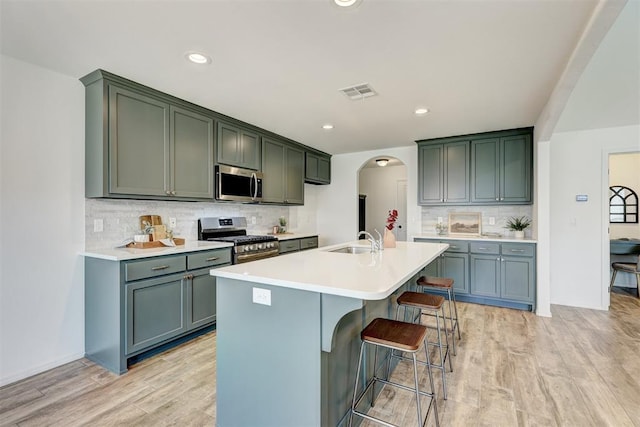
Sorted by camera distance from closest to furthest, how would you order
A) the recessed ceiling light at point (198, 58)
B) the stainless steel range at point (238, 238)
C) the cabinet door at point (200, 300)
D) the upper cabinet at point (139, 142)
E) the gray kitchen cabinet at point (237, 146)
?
the recessed ceiling light at point (198, 58) < the upper cabinet at point (139, 142) < the cabinet door at point (200, 300) < the stainless steel range at point (238, 238) < the gray kitchen cabinet at point (237, 146)

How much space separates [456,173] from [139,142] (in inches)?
157

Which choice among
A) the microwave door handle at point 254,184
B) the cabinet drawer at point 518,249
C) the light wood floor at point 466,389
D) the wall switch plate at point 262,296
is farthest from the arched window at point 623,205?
the wall switch plate at point 262,296

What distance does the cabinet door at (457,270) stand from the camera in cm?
414

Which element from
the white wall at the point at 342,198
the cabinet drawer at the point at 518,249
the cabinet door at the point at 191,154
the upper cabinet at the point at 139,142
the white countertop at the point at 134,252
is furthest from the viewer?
the white wall at the point at 342,198

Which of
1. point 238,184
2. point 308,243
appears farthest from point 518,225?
point 238,184

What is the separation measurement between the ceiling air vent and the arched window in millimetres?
5029

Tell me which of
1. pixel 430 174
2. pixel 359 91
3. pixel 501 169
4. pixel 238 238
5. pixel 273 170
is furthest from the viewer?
pixel 430 174

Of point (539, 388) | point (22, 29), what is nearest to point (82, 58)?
point (22, 29)

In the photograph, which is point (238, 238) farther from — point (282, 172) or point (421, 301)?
point (421, 301)

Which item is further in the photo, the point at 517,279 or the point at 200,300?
the point at 517,279

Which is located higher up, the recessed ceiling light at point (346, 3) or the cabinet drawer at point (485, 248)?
the recessed ceiling light at point (346, 3)

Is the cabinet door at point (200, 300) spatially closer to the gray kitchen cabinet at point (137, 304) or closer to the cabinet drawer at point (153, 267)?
the gray kitchen cabinet at point (137, 304)

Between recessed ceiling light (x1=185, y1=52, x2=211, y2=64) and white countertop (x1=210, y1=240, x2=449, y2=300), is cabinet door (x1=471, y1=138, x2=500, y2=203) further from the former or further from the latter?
recessed ceiling light (x1=185, y1=52, x2=211, y2=64)

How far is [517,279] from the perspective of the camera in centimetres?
386
